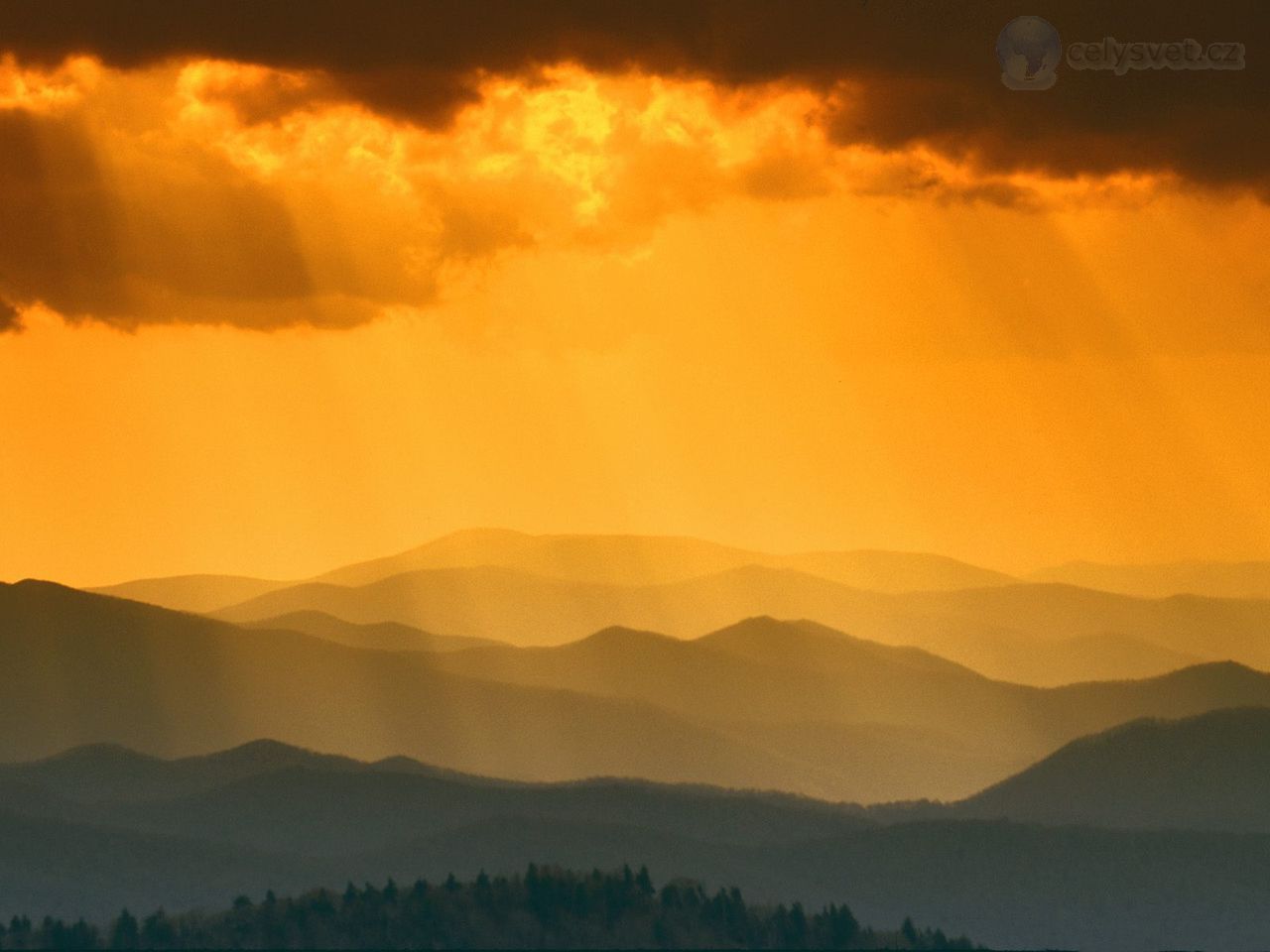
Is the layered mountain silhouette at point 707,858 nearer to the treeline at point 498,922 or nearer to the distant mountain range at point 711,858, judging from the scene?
the distant mountain range at point 711,858

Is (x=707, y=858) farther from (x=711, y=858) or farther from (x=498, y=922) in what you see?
(x=498, y=922)

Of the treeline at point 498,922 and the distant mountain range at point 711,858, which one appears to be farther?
the distant mountain range at point 711,858

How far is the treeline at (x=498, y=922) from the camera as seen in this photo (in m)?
106

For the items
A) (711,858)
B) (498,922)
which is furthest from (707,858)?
(498,922)

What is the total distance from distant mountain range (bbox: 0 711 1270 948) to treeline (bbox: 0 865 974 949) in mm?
40839

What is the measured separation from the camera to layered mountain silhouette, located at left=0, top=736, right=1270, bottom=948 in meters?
163

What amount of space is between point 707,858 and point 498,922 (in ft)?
225

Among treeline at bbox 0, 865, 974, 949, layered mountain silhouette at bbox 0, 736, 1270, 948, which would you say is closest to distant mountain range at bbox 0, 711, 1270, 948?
layered mountain silhouette at bbox 0, 736, 1270, 948

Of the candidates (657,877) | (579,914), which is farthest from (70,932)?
(657,877)

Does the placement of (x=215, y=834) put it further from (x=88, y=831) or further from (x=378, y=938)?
(x=378, y=938)

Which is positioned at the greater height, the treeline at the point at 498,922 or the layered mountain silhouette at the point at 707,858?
the layered mountain silhouette at the point at 707,858

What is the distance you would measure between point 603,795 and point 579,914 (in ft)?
279

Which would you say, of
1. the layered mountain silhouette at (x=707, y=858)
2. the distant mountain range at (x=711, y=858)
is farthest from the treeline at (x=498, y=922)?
the distant mountain range at (x=711, y=858)

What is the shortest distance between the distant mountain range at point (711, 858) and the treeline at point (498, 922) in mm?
40839
